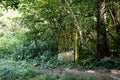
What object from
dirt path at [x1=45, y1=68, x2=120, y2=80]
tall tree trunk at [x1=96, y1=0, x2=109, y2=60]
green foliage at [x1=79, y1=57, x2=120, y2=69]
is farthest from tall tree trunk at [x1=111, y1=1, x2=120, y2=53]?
dirt path at [x1=45, y1=68, x2=120, y2=80]

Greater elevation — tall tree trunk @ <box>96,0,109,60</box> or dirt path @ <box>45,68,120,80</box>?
tall tree trunk @ <box>96,0,109,60</box>

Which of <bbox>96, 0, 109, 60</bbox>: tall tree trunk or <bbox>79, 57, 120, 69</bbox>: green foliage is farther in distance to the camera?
<bbox>96, 0, 109, 60</bbox>: tall tree trunk

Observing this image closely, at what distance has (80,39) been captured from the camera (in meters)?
10.8

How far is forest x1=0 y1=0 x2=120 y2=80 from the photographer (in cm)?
929

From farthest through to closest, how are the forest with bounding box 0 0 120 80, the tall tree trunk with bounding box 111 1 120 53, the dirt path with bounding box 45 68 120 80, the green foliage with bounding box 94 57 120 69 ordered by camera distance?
the tall tree trunk with bounding box 111 1 120 53 < the forest with bounding box 0 0 120 80 < the green foliage with bounding box 94 57 120 69 < the dirt path with bounding box 45 68 120 80

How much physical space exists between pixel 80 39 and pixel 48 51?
204cm

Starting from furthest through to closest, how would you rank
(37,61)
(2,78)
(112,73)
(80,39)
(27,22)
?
(27,22) → (37,61) → (80,39) → (2,78) → (112,73)

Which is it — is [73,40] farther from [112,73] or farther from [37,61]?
[112,73]

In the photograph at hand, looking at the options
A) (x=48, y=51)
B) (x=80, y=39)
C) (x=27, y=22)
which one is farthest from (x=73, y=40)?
(x=27, y=22)

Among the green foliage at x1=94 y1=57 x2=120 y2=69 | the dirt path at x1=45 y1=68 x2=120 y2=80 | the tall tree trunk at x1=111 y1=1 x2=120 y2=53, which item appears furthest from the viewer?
the tall tree trunk at x1=111 y1=1 x2=120 y2=53

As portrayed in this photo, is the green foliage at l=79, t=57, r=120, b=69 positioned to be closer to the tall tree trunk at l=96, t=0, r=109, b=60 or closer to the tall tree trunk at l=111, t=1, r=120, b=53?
the tall tree trunk at l=96, t=0, r=109, b=60

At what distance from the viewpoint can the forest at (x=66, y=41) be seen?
929 centimetres

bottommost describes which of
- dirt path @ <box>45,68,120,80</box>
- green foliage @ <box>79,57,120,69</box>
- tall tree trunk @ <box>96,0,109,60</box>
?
dirt path @ <box>45,68,120,80</box>

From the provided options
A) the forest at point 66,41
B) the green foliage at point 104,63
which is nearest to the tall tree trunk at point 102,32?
the forest at point 66,41
